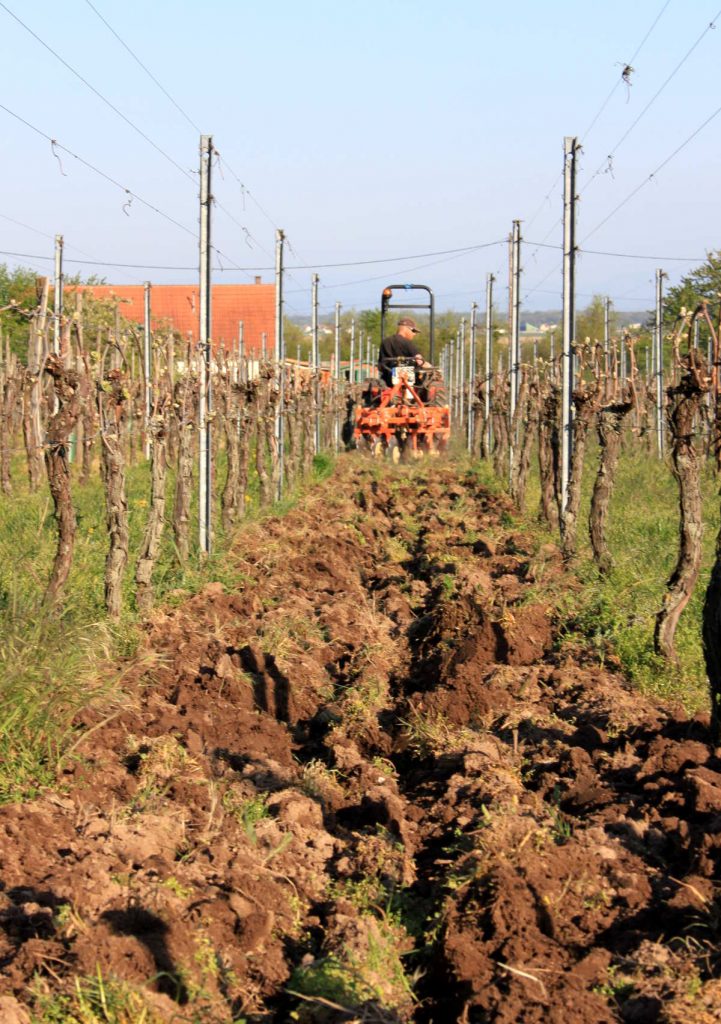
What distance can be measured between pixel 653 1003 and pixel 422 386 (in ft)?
66.5

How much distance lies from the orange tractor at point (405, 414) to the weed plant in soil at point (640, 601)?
7326mm

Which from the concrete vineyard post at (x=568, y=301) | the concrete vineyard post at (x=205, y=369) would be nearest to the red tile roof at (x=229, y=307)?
the concrete vineyard post at (x=568, y=301)

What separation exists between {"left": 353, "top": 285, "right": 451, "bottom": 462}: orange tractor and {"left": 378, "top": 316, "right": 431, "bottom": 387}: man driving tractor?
143mm

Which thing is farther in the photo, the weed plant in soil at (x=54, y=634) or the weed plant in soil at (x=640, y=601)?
the weed plant in soil at (x=640, y=601)

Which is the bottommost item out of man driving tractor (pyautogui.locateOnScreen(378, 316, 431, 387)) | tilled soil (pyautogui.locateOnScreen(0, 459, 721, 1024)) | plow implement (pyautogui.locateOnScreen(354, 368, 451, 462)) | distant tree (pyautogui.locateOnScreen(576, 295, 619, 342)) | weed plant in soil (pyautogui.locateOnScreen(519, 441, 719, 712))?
tilled soil (pyautogui.locateOnScreen(0, 459, 721, 1024))

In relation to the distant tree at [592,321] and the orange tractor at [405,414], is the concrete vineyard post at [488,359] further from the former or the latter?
the distant tree at [592,321]

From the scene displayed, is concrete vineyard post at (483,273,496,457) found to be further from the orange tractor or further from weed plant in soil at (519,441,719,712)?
weed plant in soil at (519,441,719,712)

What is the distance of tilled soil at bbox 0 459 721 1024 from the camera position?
410cm

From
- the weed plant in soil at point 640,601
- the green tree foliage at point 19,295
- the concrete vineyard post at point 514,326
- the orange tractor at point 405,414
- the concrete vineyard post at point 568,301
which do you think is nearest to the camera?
the weed plant in soil at point 640,601

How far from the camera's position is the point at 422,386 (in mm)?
23875

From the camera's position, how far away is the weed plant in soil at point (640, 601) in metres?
7.94

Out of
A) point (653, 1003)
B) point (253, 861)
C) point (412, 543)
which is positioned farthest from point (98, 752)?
point (412, 543)

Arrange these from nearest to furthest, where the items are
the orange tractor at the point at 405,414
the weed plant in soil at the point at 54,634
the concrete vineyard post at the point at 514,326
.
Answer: the weed plant in soil at the point at 54,634 < the concrete vineyard post at the point at 514,326 < the orange tractor at the point at 405,414

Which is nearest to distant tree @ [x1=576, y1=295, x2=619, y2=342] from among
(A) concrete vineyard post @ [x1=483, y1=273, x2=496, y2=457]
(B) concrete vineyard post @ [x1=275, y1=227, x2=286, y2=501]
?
(A) concrete vineyard post @ [x1=483, y1=273, x2=496, y2=457]
